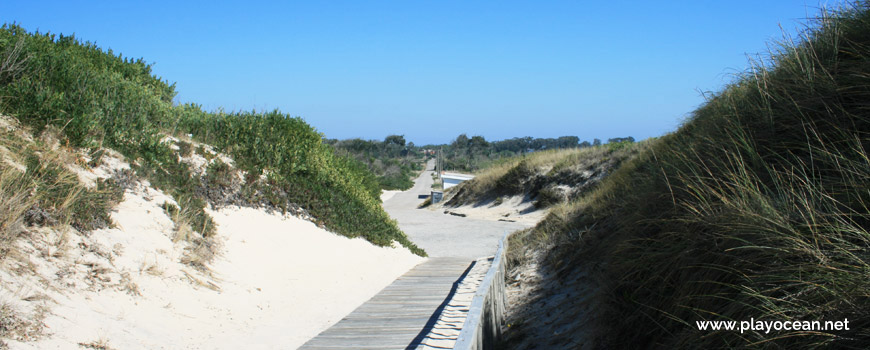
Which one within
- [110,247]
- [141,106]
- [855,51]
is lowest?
[110,247]

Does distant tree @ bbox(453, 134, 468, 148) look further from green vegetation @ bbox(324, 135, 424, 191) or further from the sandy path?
the sandy path

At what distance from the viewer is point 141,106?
9.12 metres

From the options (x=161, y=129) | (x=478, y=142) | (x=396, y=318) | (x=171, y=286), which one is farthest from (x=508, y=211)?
(x=478, y=142)

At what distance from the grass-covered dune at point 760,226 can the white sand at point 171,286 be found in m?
3.25

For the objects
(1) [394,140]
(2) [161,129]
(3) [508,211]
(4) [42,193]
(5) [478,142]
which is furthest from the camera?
(1) [394,140]

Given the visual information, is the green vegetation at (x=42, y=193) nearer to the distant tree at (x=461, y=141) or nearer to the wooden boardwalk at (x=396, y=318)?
the wooden boardwalk at (x=396, y=318)

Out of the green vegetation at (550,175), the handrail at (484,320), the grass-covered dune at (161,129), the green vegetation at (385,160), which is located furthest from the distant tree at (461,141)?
the handrail at (484,320)

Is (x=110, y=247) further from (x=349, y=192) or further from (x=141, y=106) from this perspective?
(x=349, y=192)

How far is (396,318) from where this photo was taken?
675 cm

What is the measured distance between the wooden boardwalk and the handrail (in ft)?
2.46

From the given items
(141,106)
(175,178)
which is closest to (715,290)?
(175,178)

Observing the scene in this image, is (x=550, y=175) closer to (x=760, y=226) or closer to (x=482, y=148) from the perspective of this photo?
(x=760, y=226)

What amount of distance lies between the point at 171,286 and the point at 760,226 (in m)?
6.22

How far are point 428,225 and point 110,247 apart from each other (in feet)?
74.2
